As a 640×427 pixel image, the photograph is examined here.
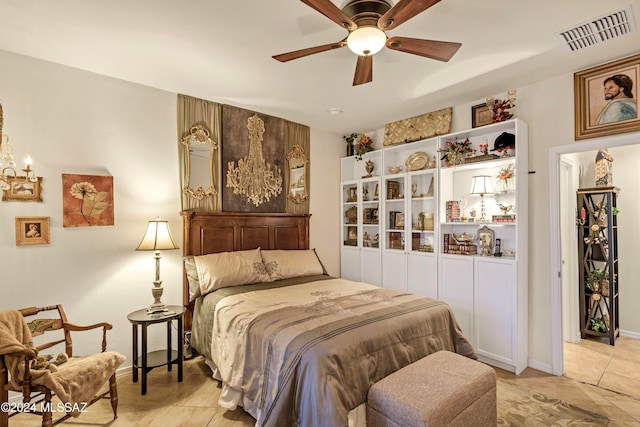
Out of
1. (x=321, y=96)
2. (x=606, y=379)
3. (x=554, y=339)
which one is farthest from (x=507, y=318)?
(x=321, y=96)

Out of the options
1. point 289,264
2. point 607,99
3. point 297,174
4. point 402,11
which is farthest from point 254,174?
point 607,99

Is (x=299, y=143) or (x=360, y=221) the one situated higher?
(x=299, y=143)

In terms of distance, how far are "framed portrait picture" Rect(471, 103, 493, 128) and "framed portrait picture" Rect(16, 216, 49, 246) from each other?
4.19 metres

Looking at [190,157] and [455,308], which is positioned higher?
[190,157]

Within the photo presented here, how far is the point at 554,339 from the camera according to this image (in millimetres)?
3027

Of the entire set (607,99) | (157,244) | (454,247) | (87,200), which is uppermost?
(607,99)

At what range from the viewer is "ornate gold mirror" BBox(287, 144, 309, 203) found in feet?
14.3

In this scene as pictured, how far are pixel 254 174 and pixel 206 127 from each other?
76cm

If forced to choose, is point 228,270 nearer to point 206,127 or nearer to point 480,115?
point 206,127

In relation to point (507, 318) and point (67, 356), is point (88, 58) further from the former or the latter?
point (507, 318)

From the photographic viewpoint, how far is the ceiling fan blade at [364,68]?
7.04 ft

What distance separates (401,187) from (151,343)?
11.0 ft

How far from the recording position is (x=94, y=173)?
2.93 meters

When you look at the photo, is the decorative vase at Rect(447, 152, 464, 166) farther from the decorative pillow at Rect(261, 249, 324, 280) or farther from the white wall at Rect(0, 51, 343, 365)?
the white wall at Rect(0, 51, 343, 365)
